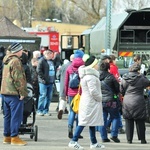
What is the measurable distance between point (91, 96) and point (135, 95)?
1.67m

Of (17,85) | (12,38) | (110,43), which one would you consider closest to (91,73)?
(17,85)

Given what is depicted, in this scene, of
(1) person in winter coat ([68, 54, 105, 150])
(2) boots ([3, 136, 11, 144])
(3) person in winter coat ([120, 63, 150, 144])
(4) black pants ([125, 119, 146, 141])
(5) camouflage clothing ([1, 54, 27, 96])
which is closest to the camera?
(1) person in winter coat ([68, 54, 105, 150])

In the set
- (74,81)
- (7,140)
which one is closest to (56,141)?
(7,140)

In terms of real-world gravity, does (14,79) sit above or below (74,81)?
above

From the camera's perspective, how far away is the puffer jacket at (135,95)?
1242 cm

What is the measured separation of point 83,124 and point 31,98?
4.87ft

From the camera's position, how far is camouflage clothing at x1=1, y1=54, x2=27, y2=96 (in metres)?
11.3

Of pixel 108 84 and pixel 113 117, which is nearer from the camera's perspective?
pixel 108 84

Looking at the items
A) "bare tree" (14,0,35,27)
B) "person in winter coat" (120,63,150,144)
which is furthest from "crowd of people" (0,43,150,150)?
"bare tree" (14,0,35,27)

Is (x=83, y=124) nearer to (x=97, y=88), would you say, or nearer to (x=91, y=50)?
(x=97, y=88)

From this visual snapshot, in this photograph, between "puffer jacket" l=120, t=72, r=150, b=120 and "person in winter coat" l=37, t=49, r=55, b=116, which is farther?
"person in winter coat" l=37, t=49, r=55, b=116

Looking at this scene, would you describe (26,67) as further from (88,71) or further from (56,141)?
(88,71)

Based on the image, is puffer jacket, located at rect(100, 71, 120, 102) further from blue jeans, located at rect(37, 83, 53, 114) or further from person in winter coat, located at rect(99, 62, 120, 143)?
blue jeans, located at rect(37, 83, 53, 114)

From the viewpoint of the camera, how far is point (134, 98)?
12.5 metres
